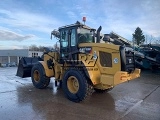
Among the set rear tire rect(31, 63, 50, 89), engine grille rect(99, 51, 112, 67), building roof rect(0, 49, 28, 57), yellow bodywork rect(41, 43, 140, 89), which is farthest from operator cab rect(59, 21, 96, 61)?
building roof rect(0, 49, 28, 57)

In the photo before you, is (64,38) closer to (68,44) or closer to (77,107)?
(68,44)

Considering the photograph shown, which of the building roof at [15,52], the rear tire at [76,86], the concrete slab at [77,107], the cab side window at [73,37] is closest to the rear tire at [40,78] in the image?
the concrete slab at [77,107]

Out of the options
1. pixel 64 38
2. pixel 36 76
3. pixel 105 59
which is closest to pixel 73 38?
pixel 64 38

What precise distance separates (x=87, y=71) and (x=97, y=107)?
3.99ft

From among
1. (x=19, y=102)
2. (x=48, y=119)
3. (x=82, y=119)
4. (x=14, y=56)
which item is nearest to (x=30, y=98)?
(x=19, y=102)

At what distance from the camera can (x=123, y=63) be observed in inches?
245

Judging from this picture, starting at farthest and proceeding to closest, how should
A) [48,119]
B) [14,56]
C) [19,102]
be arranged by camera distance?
1. [14,56]
2. [19,102]
3. [48,119]

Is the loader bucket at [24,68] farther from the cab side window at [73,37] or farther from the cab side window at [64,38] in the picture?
the cab side window at [73,37]

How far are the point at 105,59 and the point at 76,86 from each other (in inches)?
57.7

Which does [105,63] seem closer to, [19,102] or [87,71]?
[87,71]

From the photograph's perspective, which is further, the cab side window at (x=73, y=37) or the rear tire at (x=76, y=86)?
the cab side window at (x=73, y=37)

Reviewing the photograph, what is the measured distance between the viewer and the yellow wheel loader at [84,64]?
20.6 ft

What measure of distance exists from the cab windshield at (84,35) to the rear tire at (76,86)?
1.38 metres

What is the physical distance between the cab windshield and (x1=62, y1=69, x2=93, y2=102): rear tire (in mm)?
1375
